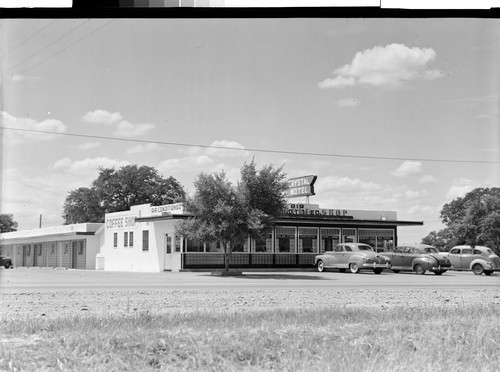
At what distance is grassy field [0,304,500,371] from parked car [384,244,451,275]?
66.0 ft

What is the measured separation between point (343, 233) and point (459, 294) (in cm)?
1495

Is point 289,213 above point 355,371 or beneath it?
above

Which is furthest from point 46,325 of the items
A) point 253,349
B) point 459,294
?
point 459,294

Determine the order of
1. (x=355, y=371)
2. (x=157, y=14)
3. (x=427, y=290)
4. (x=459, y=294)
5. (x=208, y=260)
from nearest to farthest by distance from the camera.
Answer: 1. (x=157, y=14)
2. (x=355, y=371)
3. (x=459, y=294)
4. (x=427, y=290)
5. (x=208, y=260)

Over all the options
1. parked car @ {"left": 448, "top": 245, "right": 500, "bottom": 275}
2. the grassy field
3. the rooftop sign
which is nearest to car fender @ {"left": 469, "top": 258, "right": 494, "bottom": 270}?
parked car @ {"left": 448, "top": 245, "right": 500, "bottom": 275}

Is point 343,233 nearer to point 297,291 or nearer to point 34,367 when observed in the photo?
point 297,291

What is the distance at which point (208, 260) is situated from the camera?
32.4m

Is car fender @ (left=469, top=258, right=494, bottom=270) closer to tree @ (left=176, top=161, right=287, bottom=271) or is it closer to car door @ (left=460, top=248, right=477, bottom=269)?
car door @ (left=460, top=248, right=477, bottom=269)

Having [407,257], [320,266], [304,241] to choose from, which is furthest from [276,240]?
[407,257]

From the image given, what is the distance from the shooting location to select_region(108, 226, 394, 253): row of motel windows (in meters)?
32.4

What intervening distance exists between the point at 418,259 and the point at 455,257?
4.44 m

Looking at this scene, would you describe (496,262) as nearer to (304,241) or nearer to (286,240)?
(304,241)

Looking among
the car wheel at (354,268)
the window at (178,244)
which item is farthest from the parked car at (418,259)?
the window at (178,244)

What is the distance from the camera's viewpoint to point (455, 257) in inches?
1364
